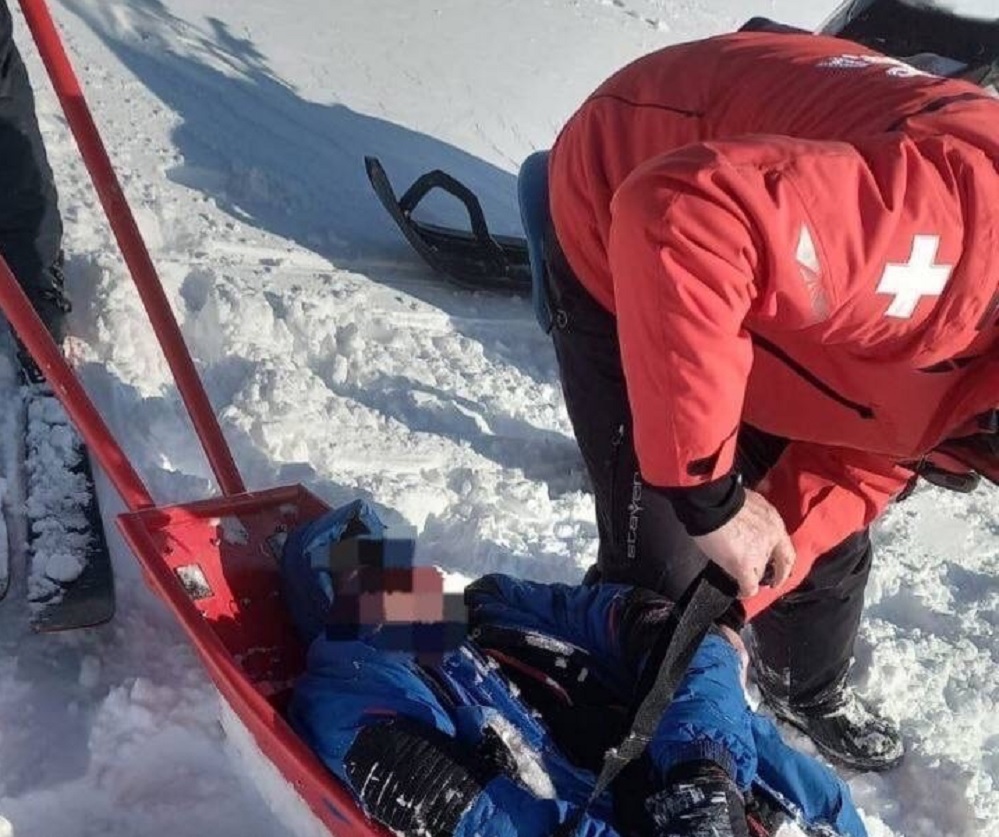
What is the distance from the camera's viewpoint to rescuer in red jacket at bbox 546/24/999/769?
165 centimetres

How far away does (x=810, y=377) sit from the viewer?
2.10m

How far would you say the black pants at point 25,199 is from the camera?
3.06 meters

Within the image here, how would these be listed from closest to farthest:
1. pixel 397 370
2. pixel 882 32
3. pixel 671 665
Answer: pixel 671 665 → pixel 397 370 → pixel 882 32

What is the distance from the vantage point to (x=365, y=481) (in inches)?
124

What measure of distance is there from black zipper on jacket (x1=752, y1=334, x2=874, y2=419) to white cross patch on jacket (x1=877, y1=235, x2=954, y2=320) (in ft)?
1.25

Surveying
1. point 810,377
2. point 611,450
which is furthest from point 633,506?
point 810,377

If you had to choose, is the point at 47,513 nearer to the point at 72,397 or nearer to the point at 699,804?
the point at 72,397

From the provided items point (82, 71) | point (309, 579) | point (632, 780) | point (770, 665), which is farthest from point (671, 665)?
point (82, 71)

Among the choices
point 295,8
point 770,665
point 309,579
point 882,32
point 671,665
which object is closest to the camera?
point 671,665

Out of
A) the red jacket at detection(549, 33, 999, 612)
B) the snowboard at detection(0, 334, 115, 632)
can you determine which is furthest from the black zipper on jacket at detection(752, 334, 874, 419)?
the snowboard at detection(0, 334, 115, 632)

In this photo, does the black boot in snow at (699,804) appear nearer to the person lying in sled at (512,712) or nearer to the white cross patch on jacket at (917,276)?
the person lying in sled at (512,712)

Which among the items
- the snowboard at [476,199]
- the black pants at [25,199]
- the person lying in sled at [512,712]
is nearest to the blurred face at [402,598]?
the person lying in sled at [512,712]

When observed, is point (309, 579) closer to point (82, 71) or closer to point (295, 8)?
point (82, 71)

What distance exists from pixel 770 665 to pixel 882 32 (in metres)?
2.71
